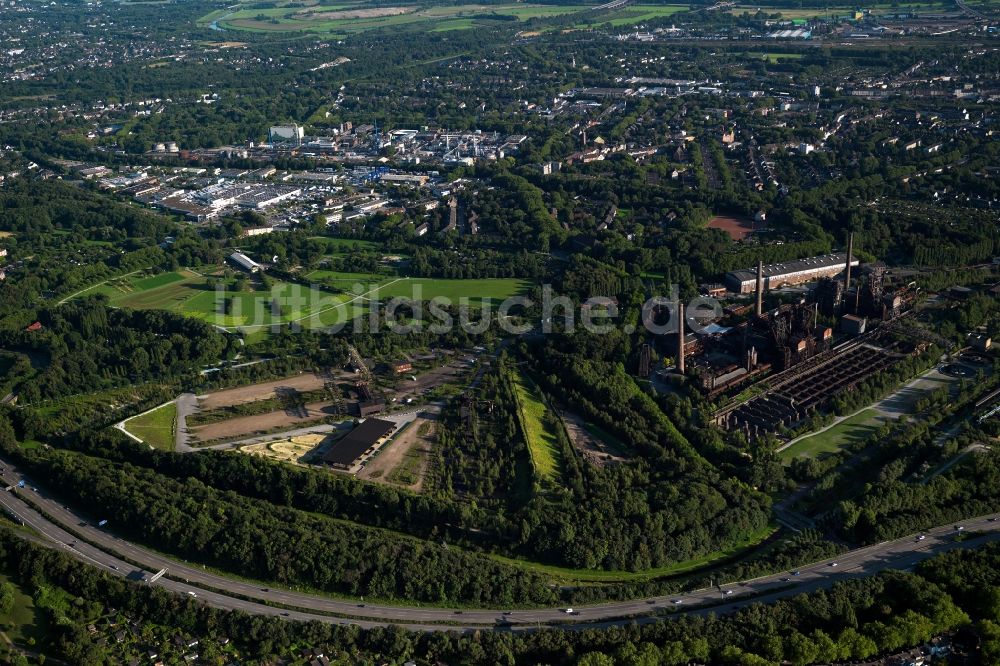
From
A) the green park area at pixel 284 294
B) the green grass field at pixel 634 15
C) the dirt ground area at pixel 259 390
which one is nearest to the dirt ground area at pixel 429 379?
the dirt ground area at pixel 259 390

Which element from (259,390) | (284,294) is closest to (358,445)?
(259,390)

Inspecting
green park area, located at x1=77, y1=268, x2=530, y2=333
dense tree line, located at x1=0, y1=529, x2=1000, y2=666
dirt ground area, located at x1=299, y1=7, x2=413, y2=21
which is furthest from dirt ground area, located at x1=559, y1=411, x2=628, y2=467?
dirt ground area, located at x1=299, y1=7, x2=413, y2=21

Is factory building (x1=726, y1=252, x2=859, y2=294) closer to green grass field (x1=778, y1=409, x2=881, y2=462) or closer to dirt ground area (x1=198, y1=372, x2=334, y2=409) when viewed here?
green grass field (x1=778, y1=409, x2=881, y2=462)

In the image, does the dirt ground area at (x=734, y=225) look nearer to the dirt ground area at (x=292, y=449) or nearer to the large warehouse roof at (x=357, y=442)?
the large warehouse roof at (x=357, y=442)

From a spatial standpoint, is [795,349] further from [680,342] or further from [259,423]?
[259,423]

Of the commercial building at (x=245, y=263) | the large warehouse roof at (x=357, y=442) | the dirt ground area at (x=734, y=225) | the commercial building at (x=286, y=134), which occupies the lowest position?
the large warehouse roof at (x=357, y=442)
